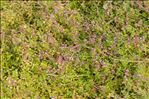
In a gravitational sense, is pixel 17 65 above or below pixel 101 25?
below

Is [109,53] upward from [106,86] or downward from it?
upward

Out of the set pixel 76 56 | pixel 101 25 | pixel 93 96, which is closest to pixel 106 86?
pixel 93 96

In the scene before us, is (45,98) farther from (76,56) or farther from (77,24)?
(77,24)

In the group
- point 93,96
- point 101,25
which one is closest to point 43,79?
point 93,96

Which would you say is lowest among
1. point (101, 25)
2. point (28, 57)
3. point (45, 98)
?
point (45, 98)

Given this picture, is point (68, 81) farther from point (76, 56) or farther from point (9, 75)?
point (9, 75)

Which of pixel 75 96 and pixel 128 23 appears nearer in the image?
pixel 75 96
